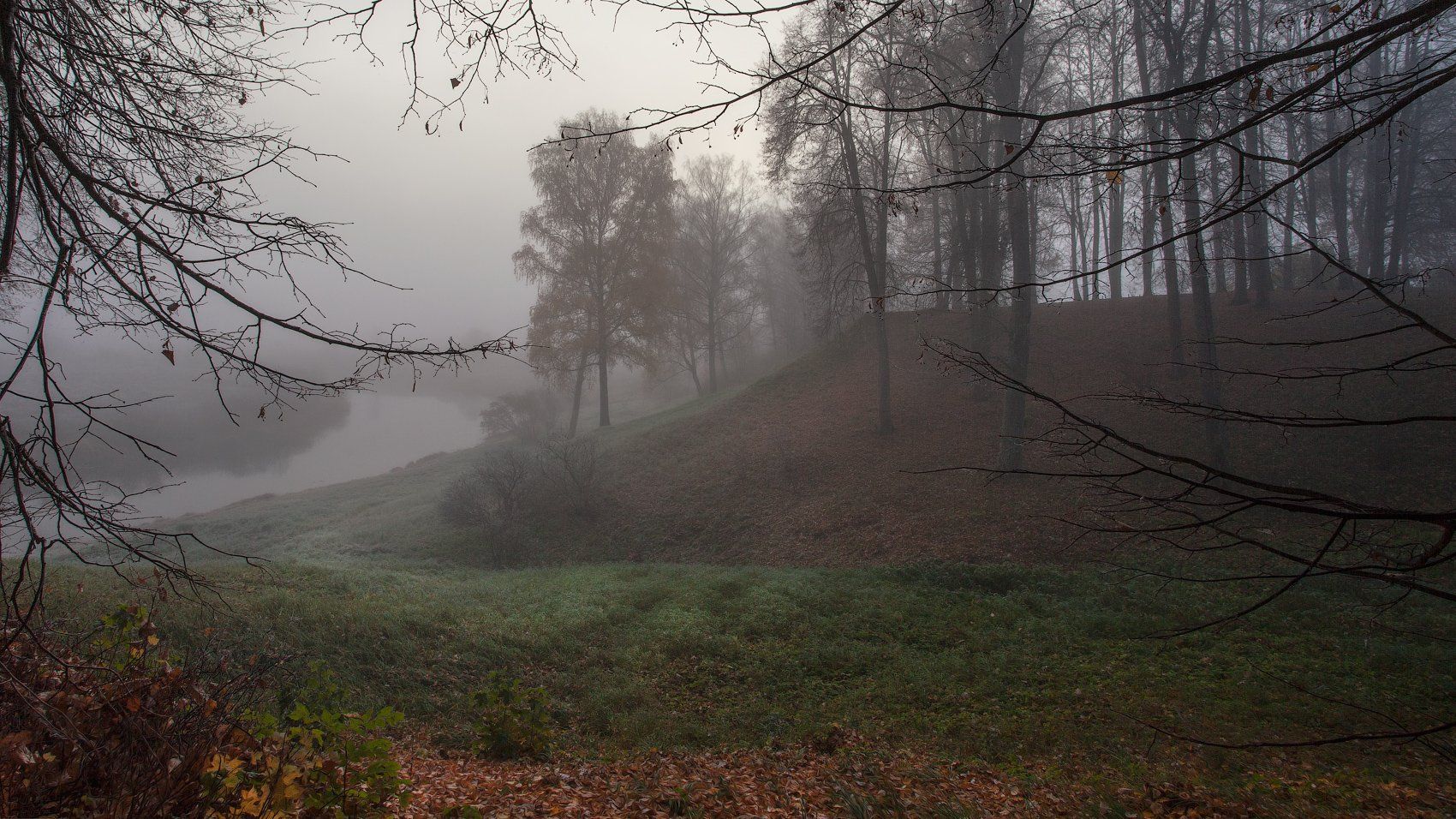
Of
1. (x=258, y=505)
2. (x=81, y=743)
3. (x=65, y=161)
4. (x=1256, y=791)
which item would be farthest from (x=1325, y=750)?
(x=258, y=505)

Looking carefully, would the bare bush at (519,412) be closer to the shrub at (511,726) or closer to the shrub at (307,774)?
the shrub at (511,726)

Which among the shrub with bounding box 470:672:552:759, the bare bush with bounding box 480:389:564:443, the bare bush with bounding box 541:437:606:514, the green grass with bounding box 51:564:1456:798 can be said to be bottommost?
the green grass with bounding box 51:564:1456:798

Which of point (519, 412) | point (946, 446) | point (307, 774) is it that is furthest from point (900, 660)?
point (519, 412)

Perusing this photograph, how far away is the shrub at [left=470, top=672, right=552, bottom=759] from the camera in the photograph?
16.7 ft

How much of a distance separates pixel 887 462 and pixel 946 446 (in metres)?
1.33

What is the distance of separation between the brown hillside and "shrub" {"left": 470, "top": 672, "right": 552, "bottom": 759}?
6.51 metres

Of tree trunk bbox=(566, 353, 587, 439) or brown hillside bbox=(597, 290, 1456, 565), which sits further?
tree trunk bbox=(566, 353, 587, 439)

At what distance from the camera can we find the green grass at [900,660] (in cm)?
541

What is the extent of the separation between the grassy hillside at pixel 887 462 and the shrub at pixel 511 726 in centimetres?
747

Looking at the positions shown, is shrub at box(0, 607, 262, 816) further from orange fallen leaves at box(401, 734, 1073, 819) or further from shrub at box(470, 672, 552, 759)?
shrub at box(470, 672, 552, 759)

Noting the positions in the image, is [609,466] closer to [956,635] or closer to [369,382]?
[956,635]

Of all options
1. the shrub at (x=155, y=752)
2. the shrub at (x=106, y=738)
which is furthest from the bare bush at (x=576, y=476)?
the shrub at (x=106, y=738)

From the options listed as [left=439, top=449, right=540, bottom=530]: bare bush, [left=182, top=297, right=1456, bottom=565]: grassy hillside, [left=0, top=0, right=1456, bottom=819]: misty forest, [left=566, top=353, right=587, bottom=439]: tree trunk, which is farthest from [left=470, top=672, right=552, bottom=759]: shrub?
[left=566, top=353, right=587, bottom=439]: tree trunk

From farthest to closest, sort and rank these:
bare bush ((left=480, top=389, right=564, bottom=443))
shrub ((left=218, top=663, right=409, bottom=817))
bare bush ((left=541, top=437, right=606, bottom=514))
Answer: bare bush ((left=480, top=389, right=564, bottom=443))
bare bush ((left=541, top=437, right=606, bottom=514))
shrub ((left=218, top=663, right=409, bottom=817))
